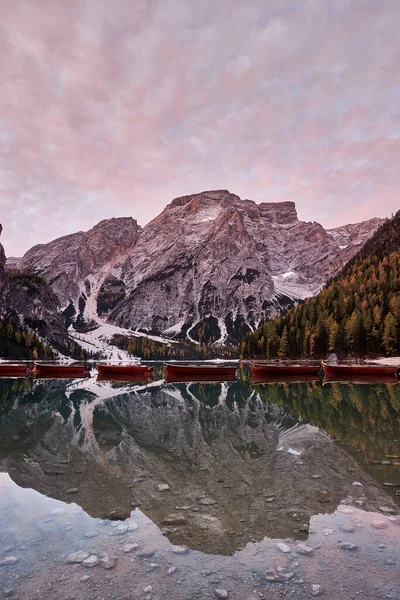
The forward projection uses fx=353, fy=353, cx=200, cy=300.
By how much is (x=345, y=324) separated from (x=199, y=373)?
58673 mm

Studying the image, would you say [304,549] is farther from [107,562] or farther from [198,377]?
[198,377]

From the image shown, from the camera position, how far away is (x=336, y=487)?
479 inches

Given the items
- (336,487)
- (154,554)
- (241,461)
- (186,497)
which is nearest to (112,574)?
(154,554)

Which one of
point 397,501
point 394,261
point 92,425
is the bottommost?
point 92,425

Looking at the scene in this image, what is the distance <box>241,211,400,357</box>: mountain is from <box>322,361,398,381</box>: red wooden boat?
34.0m

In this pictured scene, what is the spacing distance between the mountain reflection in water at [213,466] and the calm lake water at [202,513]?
0.21 feet

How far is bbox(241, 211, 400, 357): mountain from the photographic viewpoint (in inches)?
4222

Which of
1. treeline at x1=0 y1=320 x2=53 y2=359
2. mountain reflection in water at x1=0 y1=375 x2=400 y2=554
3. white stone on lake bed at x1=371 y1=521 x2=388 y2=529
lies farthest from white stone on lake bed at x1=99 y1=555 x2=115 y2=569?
treeline at x1=0 y1=320 x2=53 y2=359

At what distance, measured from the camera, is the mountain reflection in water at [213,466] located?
33.8 ft

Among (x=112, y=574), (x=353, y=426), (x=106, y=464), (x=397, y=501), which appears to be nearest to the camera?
(x=112, y=574)

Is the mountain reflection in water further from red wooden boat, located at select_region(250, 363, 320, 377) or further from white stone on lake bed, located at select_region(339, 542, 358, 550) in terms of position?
red wooden boat, located at select_region(250, 363, 320, 377)

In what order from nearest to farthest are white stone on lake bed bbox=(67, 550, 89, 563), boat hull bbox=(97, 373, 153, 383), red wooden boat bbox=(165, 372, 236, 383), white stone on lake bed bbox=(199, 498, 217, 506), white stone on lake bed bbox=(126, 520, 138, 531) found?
white stone on lake bed bbox=(67, 550, 89, 563) → white stone on lake bed bbox=(126, 520, 138, 531) → white stone on lake bed bbox=(199, 498, 217, 506) → red wooden boat bbox=(165, 372, 236, 383) → boat hull bbox=(97, 373, 153, 383)

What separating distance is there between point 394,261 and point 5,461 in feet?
526

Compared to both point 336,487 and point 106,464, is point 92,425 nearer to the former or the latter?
point 106,464
